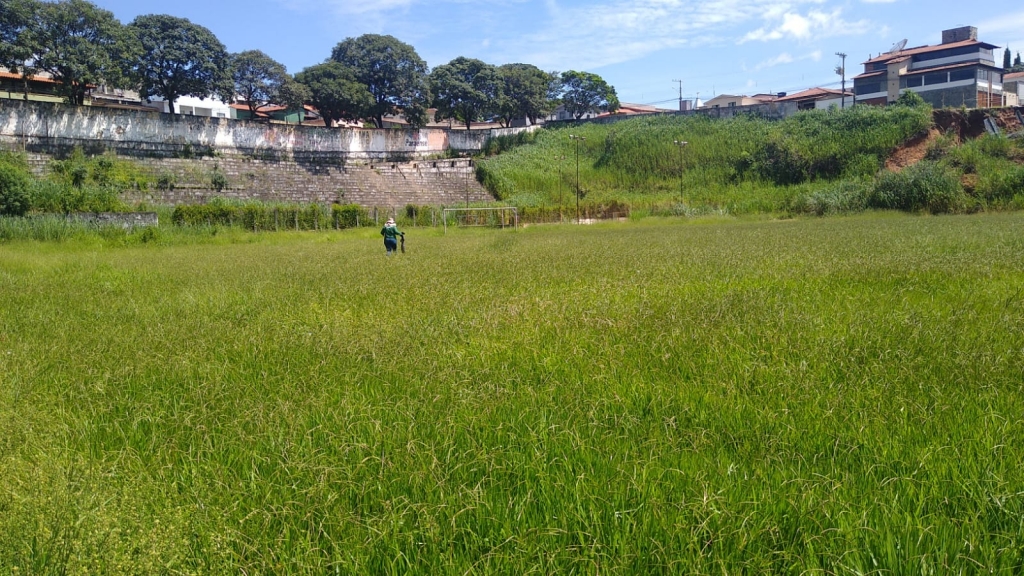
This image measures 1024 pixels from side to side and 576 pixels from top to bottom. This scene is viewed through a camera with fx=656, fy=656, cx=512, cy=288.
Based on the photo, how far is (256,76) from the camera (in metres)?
43.9

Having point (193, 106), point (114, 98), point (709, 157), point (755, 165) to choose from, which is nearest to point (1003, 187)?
point (755, 165)

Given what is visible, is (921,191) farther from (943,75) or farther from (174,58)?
(174,58)

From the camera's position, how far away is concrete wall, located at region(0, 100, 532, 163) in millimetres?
32406

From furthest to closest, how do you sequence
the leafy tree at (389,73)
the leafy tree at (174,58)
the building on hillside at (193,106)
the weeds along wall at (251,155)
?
the building on hillside at (193,106) < the leafy tree at (389,73) < the leafy tree at (174,58) < the weeds along wall at (251,155)

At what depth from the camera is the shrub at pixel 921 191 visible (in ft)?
102

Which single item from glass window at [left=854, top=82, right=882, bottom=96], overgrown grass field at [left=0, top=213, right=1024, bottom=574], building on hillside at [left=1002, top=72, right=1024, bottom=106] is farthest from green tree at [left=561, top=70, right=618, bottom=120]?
overgrown grass field at [left=0, top=213, right=1024, bottom=574]

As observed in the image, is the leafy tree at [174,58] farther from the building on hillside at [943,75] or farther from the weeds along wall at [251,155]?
the building on hillside at [943,75]

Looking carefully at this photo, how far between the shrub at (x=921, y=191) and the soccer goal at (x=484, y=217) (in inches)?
723

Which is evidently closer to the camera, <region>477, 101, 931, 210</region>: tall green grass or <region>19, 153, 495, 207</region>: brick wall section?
<region>19, 153, 495, 207</region>: brick wall section

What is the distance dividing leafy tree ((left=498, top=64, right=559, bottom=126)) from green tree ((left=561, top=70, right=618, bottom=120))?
11.0m

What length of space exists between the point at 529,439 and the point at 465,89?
51.0m

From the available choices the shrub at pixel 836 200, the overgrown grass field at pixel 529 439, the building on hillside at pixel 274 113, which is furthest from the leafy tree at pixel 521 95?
the overgrown grass field at pixel 529 439

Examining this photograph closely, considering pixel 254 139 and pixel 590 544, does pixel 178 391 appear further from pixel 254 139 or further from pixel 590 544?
pixel 254 139

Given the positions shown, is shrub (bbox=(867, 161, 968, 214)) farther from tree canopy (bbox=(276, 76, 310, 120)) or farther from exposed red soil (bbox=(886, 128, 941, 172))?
tree canopy (bbox=(276, 76, 310, 120))
